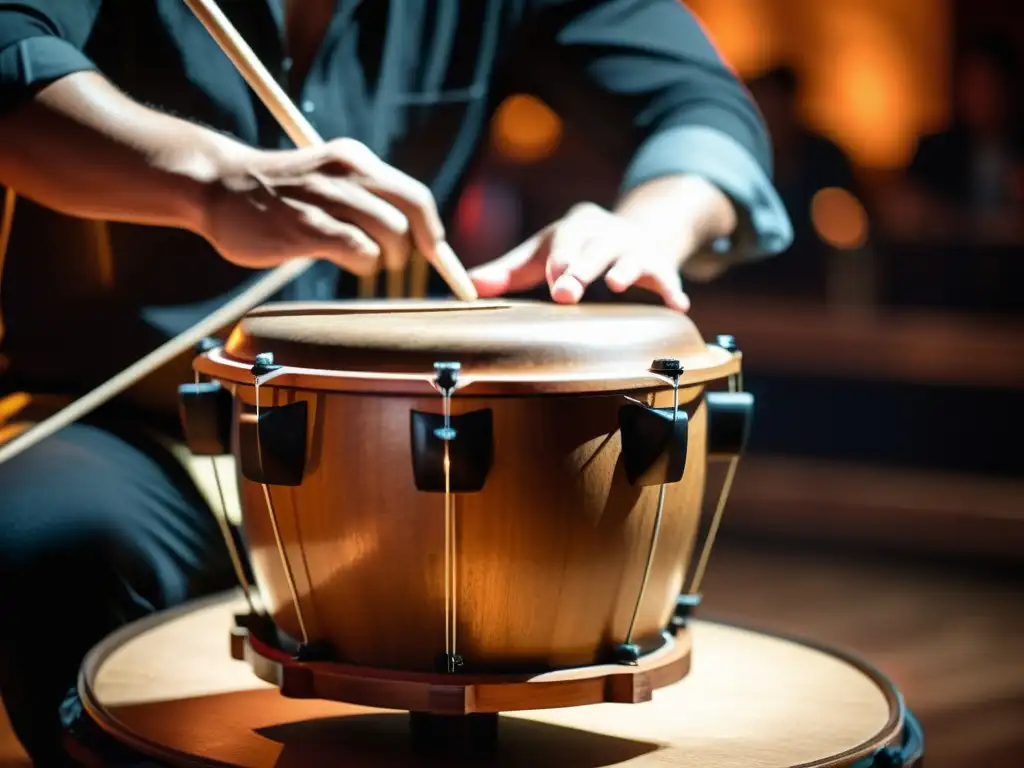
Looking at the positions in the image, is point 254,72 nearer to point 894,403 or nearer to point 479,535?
point 479,535

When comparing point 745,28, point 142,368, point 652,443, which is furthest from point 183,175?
point 745,28

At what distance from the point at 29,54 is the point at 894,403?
339 cm

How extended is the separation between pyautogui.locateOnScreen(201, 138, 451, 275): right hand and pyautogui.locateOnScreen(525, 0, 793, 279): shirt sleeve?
0.44 metres

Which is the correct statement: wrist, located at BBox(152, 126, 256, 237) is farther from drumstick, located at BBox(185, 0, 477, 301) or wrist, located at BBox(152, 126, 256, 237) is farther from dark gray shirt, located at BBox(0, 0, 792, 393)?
dark gray shirt, located at BBox(0, 0, 792, 393)

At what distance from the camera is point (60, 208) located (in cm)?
133

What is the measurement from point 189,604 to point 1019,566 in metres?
3.11

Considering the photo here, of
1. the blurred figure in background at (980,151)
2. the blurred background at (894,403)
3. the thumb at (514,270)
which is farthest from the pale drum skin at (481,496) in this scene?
the blurred figure in background at (980,151)

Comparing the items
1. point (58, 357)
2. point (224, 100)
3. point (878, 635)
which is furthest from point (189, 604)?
point (878, 635)

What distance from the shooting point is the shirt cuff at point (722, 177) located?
154 cm

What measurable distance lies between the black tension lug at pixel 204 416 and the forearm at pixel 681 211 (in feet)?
1.55

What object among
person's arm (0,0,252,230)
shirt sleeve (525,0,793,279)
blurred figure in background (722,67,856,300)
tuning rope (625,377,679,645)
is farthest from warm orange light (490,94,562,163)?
tuning rope (625,377,679,645)

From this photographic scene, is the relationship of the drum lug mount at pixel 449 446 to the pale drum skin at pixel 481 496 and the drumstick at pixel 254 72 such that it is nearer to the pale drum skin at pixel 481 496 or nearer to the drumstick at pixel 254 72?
the pale drum skin at pixel 481 496

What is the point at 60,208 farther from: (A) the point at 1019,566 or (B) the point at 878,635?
(A) the point at 1019,566

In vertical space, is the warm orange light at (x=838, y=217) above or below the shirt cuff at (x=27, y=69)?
below
